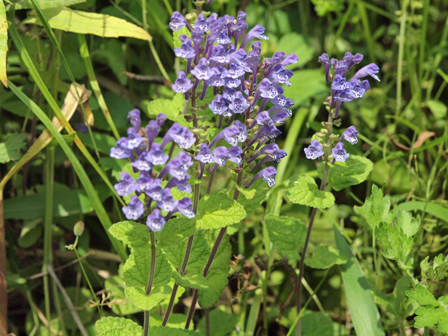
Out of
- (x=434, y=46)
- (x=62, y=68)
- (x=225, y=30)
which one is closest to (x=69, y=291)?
(x=62, y=68)

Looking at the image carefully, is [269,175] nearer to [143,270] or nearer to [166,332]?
[143,270]

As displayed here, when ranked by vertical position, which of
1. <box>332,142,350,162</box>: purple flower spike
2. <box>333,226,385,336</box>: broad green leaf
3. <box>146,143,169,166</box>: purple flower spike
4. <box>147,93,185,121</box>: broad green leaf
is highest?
<box>146,143,169,166</box>: purple flower spike

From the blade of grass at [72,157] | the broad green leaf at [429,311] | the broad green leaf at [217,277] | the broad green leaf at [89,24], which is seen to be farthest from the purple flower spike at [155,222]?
the broad green leaf at [89,24]

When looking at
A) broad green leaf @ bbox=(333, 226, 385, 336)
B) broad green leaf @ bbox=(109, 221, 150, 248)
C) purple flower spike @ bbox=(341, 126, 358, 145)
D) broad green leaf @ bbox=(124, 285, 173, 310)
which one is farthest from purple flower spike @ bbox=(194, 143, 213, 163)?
broad green leaf @ bbox=(333, 226, 385, 336)

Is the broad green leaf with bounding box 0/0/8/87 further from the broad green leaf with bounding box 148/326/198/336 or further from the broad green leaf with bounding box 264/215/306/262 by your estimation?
the broad green leaf with bounding box 264/215/306/262

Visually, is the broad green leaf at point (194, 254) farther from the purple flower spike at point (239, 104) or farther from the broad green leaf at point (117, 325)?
the purple flower spike at point (239, 104)

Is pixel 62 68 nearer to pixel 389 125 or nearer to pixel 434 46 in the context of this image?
pixel 389 125
